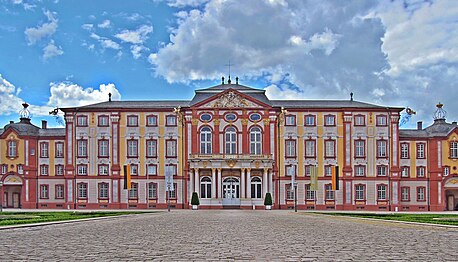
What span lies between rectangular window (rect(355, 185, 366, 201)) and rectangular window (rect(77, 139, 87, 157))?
3089 cm

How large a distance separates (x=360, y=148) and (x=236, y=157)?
1403 cm

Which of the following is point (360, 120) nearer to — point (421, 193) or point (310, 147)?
point (310, 147)

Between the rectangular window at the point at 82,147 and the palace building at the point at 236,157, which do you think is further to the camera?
the rectangular window at the point at 82,147

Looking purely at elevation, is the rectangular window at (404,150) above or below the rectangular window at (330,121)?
below

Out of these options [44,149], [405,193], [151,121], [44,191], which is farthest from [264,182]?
[44,149]

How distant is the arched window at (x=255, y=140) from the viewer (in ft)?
214

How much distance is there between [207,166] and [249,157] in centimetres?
470

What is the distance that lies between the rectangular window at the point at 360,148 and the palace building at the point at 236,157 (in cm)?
11

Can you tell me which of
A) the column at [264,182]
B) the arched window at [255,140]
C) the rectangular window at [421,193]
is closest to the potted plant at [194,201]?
the column at [264,182]

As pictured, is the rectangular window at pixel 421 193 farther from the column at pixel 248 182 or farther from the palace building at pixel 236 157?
the column at pixel 248 182

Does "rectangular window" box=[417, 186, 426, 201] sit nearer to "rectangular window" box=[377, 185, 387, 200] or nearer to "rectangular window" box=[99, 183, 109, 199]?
"rectangular window" box=[377, 185, 387, 200]

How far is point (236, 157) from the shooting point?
2518 inches

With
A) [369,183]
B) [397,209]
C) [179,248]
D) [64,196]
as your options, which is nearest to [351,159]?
[369,183]

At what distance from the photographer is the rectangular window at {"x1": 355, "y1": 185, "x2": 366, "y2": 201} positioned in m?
65.1
